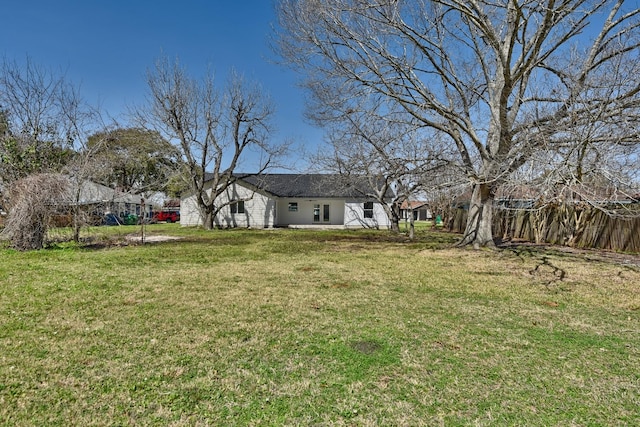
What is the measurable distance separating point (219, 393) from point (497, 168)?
8.98 m

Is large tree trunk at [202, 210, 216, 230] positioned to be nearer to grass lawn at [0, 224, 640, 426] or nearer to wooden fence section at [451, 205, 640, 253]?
grass lawn at [0, 224, 640, 426]

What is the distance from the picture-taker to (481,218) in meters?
11.8

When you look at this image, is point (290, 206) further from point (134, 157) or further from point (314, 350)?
point (314, 350)

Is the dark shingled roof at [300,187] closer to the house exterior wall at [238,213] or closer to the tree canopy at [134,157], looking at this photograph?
the house exterior wall at [238,213]

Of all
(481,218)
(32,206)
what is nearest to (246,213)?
(32,206)

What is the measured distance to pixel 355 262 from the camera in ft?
28.2

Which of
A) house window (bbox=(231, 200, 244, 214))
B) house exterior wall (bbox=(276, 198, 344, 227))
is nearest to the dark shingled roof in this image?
house exterior wall (bbox=(276, 198, 344, 227))

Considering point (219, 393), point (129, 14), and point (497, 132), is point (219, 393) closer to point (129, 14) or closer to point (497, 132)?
point (497, 132)

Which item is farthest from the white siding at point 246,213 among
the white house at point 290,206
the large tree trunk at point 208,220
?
the large tree trunk at point 208,220

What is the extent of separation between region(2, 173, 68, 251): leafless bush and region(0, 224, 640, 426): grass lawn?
3.19 m

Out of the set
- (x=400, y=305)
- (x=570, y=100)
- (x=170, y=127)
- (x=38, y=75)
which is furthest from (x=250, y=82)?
(x=400, y=305)

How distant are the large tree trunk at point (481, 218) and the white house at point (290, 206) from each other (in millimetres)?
12096

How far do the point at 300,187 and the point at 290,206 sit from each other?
1806 millimetres

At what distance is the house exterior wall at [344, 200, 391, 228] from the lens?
2617 centimetres
